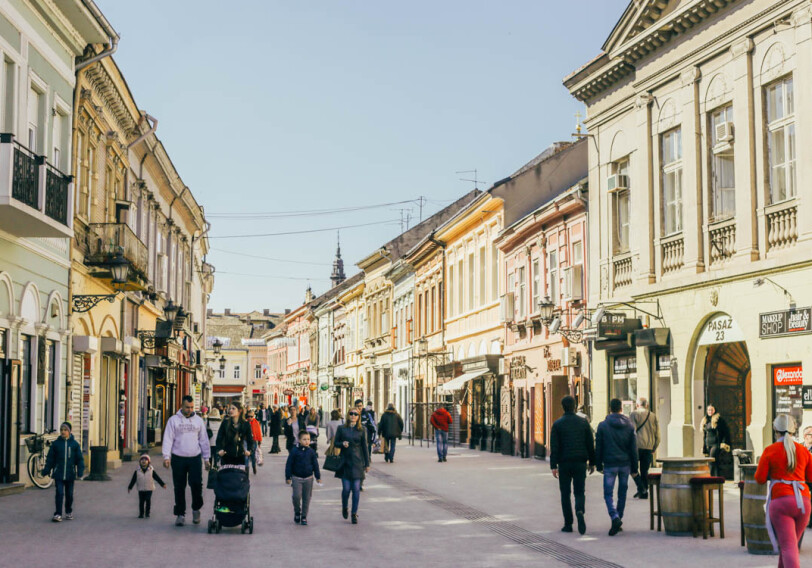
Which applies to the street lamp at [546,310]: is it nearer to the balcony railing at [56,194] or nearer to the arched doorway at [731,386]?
the arched doorway at [731,386]

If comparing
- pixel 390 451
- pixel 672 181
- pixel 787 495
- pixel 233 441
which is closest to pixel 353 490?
pixel 233 441

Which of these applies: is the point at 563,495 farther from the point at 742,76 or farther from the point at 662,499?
the point at 742,76

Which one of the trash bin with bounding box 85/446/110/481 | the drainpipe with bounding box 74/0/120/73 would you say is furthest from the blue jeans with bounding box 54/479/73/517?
the drainpipe with bounding box 74/0/120/73

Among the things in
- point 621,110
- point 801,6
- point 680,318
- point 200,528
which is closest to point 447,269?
point 621,110

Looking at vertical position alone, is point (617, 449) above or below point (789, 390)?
below

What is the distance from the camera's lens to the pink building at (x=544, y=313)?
97.8ft

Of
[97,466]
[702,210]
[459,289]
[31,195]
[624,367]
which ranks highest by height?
[459,289]

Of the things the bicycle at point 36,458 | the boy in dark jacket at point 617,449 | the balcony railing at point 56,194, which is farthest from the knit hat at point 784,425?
the bicycle at point 36,458

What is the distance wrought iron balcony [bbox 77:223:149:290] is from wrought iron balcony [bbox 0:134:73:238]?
4.04 metres

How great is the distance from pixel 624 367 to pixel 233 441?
13.2 meters

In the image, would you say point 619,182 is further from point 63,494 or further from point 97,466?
point 63,494

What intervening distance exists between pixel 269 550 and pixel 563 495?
392 cm

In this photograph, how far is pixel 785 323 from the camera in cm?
1931

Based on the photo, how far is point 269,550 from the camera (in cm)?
1301
